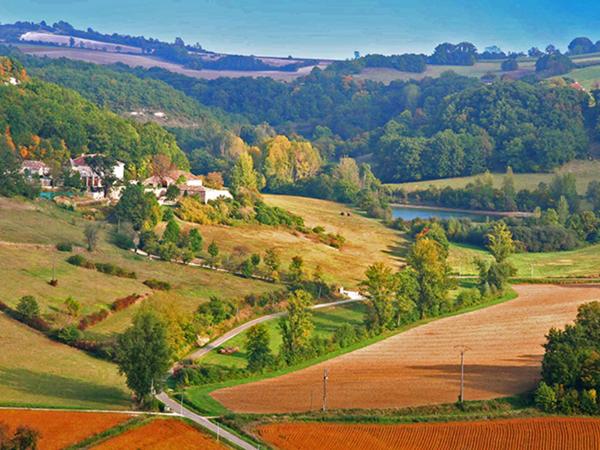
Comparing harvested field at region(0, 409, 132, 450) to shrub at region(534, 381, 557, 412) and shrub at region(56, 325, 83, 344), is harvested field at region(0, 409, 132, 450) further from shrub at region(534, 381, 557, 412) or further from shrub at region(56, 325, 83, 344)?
shrub at region(534, 381, 557, 412)

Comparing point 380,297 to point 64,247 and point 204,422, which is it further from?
point 204,422

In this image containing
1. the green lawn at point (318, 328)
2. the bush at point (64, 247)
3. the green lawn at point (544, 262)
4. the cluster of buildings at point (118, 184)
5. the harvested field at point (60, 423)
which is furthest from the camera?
the cluster of buildings at point (118, 184)

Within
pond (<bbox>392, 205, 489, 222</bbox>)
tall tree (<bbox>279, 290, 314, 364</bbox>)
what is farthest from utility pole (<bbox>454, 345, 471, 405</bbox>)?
pond (<bbox>392, 205, 489, 222</bbox>)

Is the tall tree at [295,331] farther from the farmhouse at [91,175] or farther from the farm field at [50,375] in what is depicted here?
the farmhouse at [91,175]

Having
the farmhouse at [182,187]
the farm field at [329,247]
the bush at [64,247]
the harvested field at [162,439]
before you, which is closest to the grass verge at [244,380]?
the harvested field at [162,439]

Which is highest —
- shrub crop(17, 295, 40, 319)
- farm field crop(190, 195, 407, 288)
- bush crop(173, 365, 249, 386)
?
shrub crop(17, 295, 40, 319)

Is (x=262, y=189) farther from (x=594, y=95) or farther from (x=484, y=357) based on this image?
(x=484, y=357)

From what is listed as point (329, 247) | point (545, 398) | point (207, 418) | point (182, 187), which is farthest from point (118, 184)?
point (545, 398)
